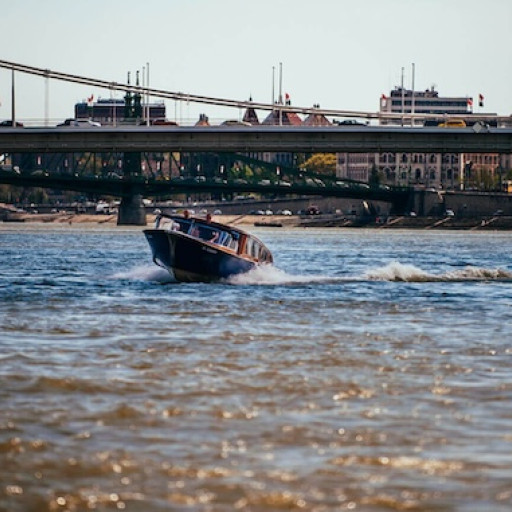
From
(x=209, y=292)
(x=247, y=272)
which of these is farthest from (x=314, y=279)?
(x=209, y=292)

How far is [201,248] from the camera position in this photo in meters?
45.5

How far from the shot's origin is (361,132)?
4136 inches

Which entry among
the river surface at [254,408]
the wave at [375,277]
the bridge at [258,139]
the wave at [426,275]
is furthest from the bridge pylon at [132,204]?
the river surface at [254,408]

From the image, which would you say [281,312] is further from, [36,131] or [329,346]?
[36,131]

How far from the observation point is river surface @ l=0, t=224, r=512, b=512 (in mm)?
14000

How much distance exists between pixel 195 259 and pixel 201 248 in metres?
0.53

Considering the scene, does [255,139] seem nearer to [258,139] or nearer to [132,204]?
[258,139]

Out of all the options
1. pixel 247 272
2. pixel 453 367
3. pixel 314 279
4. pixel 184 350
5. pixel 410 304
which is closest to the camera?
pixel 453 367

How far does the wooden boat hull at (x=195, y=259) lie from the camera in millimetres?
45469

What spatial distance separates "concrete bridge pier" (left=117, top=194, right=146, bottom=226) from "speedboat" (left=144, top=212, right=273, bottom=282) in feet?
405

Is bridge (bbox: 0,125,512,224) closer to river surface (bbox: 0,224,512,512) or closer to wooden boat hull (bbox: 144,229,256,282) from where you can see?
wooden boat hull (bbox: 144,229,256,282)

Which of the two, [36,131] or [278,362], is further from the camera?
[36,131]

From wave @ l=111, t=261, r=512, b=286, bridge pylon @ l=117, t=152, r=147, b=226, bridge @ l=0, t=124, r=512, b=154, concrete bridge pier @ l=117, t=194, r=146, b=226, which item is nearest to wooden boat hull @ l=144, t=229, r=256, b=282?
wave @ l=111, t=261, r=512, b=286

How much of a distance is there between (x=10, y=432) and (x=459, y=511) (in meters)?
5.11
